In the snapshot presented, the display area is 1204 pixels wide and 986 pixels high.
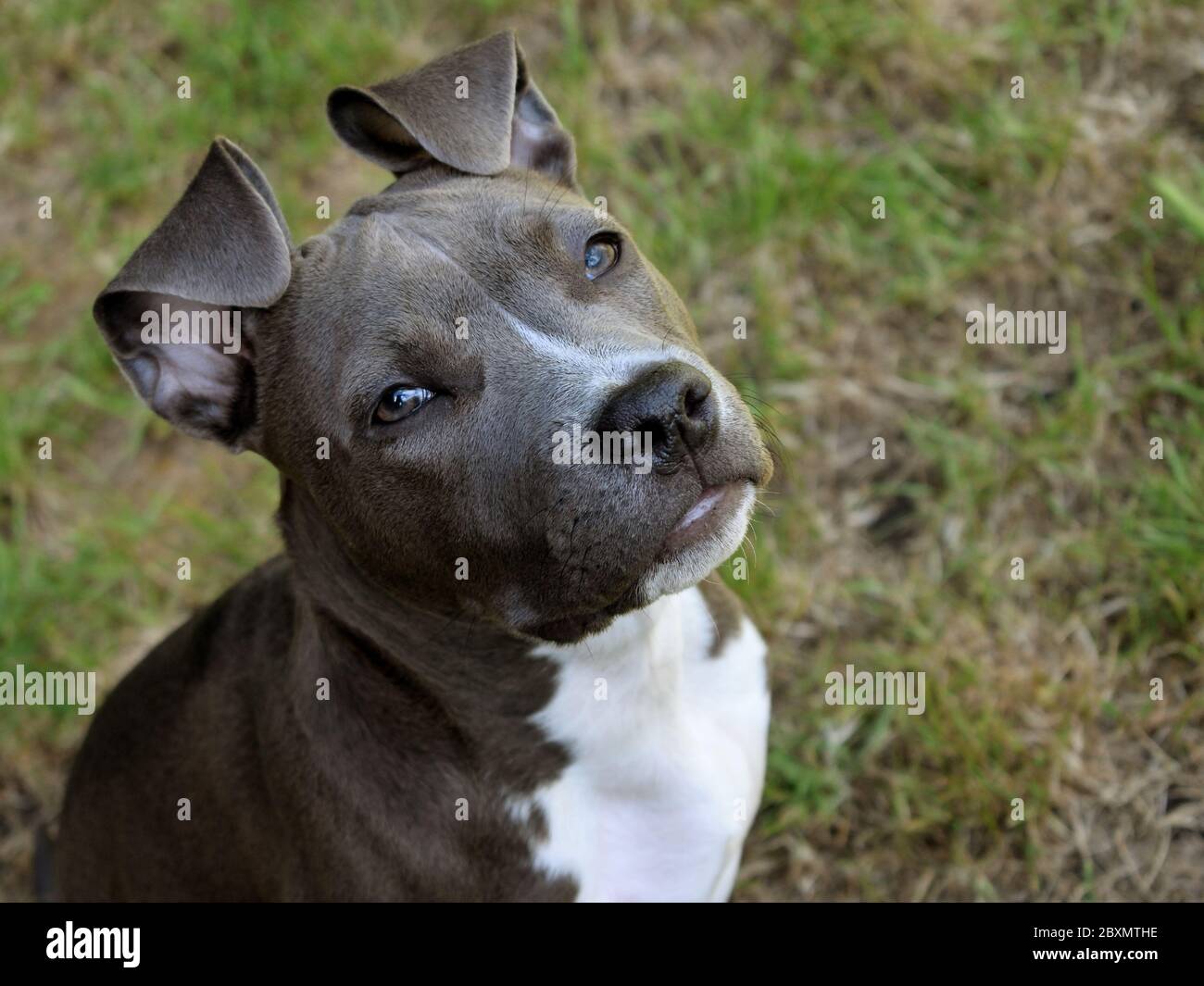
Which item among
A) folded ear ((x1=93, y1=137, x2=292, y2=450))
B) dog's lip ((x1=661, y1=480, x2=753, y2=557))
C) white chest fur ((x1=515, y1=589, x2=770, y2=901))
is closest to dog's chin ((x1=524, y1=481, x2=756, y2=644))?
dog's lip ((x1=661, y1=480, x2=753, y2=557))

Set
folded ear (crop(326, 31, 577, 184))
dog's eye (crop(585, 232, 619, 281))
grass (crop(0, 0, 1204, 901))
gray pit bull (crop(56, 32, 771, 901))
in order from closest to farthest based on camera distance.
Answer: gray pit bull (crop(56, 32, 771, 901)) < dog's eye (crop(585, 232, 619, 281)) < folded ear (crop(326, 31, 577, 184)) < grass (crop(0, 0, 1204, 901))

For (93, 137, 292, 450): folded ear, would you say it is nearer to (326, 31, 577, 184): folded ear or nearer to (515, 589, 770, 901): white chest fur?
(326, 31, 577, 184): folded ear

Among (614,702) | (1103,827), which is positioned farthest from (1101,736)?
(614,702)

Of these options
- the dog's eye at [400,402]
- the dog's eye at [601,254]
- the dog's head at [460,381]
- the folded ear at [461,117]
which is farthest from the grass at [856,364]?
the dog's eye at [400,402]

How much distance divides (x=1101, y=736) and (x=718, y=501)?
2.58 metres

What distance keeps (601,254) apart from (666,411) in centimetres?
82

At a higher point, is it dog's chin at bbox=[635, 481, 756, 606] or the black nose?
the black nose

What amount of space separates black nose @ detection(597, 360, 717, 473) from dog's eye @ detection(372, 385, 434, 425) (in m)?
0.57

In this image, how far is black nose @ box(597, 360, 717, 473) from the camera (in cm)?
330

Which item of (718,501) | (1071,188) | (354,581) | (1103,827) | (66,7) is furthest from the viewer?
(66,7)

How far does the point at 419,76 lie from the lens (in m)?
4.14
